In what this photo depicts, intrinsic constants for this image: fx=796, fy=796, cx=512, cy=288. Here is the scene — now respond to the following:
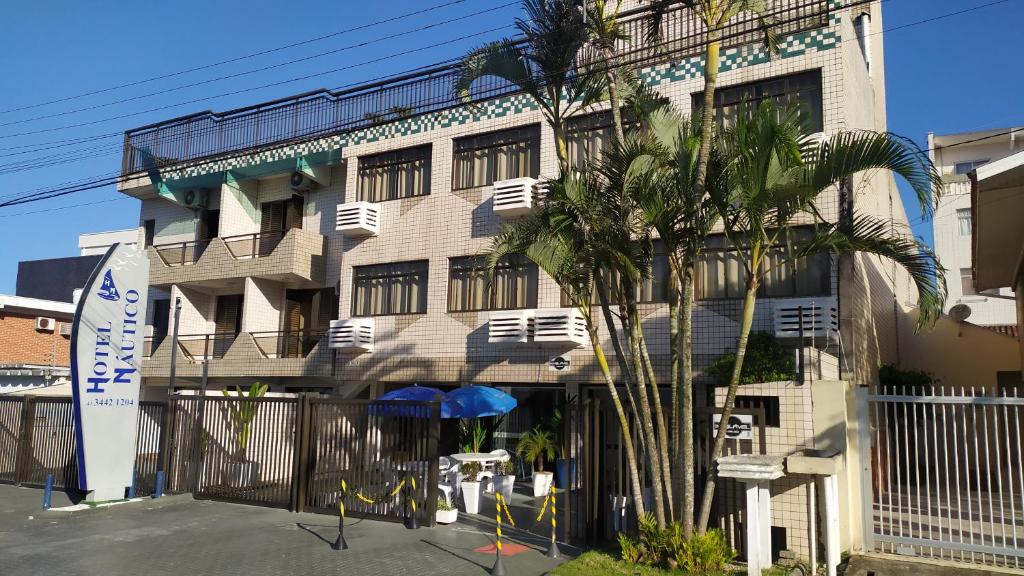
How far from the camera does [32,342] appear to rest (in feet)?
101

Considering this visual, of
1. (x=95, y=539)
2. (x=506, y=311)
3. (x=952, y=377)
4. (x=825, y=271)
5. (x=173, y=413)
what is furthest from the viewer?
(x=952, y=377)

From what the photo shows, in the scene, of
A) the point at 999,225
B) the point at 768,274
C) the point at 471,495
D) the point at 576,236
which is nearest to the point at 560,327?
the point at 471,495

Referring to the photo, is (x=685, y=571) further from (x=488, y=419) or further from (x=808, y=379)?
(x=488, y=419)

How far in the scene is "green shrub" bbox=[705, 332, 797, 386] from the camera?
471 inches

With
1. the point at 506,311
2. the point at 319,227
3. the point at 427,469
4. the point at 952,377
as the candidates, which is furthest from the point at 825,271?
the point at 319,227

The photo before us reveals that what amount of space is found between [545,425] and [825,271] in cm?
731

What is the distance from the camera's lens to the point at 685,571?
9.36 meters

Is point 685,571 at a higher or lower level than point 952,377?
lower

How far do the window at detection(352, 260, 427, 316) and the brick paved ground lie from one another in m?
6.60

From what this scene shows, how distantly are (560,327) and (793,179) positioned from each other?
8181 millimetres

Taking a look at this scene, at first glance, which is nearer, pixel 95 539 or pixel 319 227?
pixel 95 539

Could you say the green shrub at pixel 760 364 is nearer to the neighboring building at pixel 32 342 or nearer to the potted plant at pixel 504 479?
the potted plant at pixel 504 479

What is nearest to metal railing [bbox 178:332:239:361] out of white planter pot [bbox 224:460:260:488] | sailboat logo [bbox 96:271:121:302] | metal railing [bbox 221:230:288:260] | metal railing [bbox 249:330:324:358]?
metal railing [bbox 249:330:324:358]

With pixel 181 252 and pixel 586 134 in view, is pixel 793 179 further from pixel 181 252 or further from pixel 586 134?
pixel 181 252
